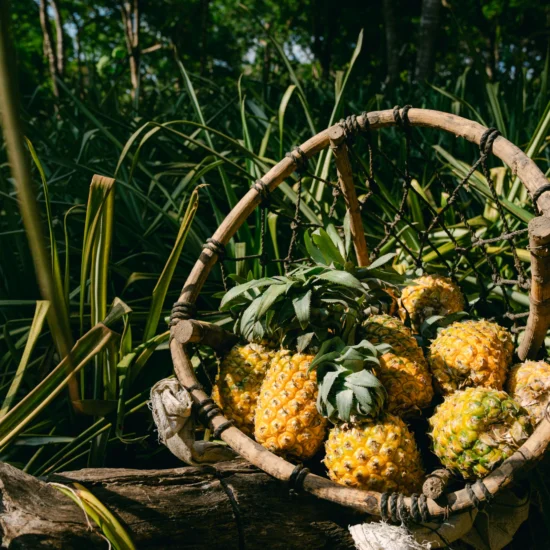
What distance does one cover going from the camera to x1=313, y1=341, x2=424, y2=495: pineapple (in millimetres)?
1130

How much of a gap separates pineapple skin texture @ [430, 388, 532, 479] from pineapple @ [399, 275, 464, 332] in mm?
457

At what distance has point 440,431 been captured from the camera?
3.92ft

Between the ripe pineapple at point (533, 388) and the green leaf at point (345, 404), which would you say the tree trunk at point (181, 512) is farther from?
the ripe pineapple at point (533, 388)

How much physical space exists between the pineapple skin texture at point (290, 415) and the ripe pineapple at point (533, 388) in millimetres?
474

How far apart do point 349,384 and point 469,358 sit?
13.1 inches

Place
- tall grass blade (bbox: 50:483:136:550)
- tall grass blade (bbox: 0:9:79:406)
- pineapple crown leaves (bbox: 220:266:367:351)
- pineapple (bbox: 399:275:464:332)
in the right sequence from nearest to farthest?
tall grass blade (bbox: 0:9:79:406), tall grass blade (bbox: 50:483:136:550), pineapple crown leaves (bbox: 220:266:367:351), pineapple (bbox: 399:275:464:332)

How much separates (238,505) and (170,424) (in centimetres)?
24

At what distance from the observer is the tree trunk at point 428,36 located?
4.12 meters

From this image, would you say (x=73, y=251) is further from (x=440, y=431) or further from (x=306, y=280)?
(x=440, y=431)

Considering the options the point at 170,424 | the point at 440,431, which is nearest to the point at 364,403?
the point at 440,431

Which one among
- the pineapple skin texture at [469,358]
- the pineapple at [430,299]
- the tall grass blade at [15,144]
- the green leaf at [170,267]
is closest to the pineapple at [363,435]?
the pineapple skin texture at [469,358]

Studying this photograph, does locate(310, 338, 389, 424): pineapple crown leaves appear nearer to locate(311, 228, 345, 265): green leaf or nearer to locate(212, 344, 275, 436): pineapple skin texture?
locate(212, 344, 275, 436): pineapple skin texture

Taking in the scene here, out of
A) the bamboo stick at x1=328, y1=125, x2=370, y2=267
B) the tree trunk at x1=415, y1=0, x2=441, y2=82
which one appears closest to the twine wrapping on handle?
the bamboo stick at x1=328, y1=125, x2=370, y2=267

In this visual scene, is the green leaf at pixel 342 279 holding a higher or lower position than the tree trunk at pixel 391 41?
lower
